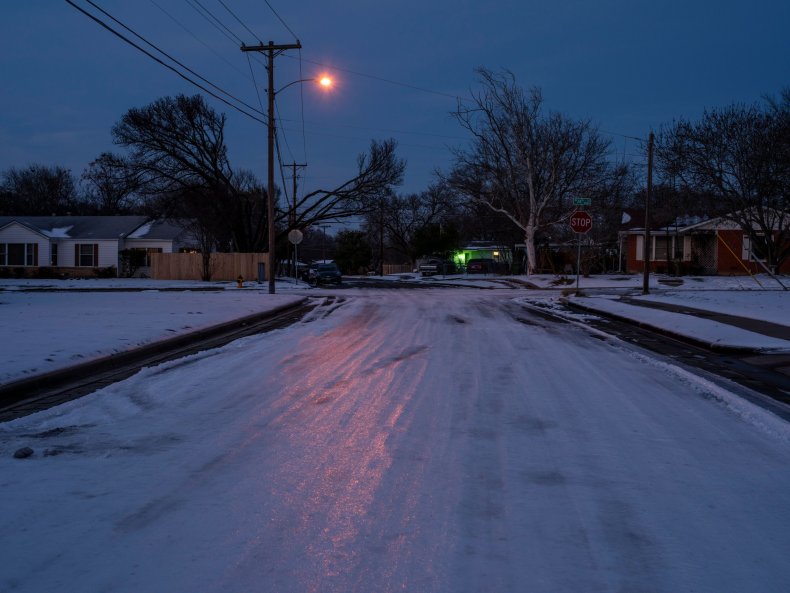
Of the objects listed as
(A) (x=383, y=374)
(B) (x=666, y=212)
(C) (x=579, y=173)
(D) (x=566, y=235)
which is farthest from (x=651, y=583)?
(D) (x=566, y=235)

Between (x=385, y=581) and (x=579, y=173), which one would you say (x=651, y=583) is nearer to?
(x=385, y=581)

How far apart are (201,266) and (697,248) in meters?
32.4

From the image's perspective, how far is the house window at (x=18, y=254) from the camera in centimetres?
4728

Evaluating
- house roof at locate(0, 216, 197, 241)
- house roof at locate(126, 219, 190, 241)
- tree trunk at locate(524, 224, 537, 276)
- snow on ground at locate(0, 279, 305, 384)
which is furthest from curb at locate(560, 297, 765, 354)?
house roof at locate(0, 216, 197, 241)

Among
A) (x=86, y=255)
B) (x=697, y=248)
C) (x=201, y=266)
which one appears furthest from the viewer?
(x=86, y=255)

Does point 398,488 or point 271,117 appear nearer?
point 398,488

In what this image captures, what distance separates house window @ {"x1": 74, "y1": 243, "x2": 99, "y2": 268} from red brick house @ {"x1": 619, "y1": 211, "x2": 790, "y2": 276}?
3736 cm

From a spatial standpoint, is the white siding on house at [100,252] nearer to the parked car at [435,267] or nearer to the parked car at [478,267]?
the parked car at [435,267]

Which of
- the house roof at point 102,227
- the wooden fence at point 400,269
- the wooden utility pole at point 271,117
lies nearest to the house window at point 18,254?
the house roof at point 102,227

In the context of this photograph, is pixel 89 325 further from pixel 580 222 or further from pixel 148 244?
pixel 148 244

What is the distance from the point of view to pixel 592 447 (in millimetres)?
5547

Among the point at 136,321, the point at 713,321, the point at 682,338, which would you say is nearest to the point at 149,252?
the point at 136,321

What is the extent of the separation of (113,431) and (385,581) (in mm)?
3675

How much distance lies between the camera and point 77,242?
1887 inches
